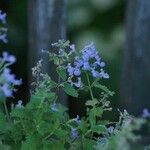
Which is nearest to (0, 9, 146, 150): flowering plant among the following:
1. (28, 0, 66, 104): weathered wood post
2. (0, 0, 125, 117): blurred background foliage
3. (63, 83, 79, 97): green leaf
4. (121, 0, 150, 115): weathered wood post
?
(63, 83, 79, 97): green leaf

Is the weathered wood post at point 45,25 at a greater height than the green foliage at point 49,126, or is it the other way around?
the weathered wood post at point 45,25

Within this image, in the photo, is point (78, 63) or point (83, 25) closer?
point (78, 63)

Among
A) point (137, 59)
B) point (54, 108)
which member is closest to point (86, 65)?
point (54, 108)

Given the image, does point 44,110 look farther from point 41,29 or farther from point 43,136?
point 41,29

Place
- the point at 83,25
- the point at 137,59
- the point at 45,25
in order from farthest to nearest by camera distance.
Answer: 1. the point at 83,25
2. the point at 137,59
3. the point at 45,25

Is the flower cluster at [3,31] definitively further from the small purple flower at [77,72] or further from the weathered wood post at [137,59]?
the weathered wood post at [137,59]

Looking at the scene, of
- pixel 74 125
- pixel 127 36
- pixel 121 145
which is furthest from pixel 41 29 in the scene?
pixel 121 145

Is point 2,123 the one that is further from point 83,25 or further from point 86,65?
point 83,25

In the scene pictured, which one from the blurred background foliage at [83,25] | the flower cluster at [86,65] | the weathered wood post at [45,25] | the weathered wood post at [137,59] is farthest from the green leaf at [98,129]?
the blurred background foliage at [83,25]
